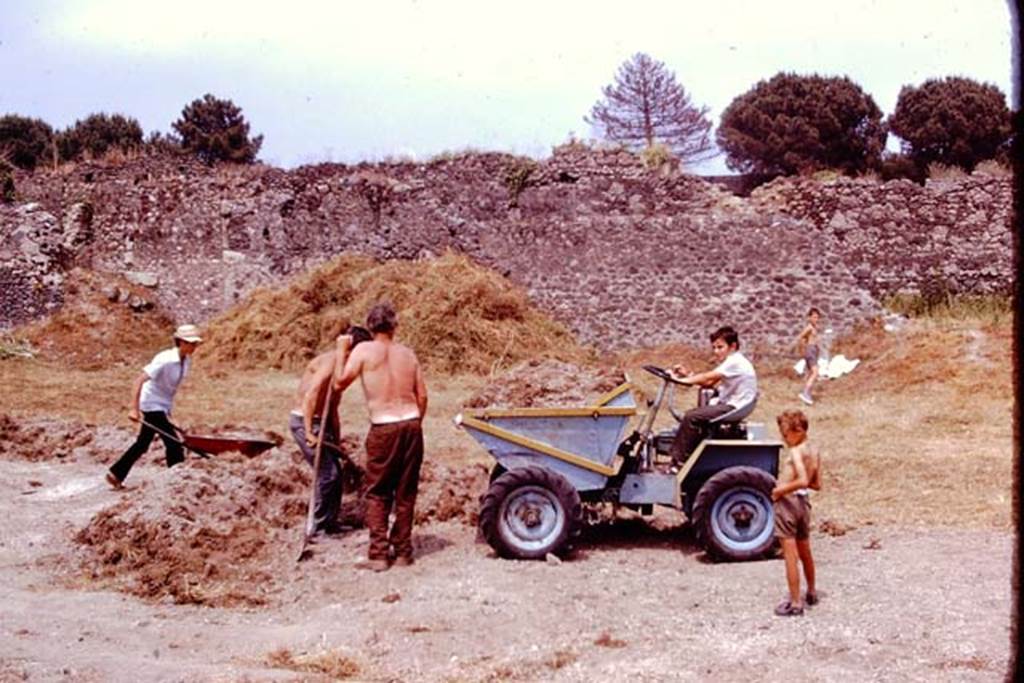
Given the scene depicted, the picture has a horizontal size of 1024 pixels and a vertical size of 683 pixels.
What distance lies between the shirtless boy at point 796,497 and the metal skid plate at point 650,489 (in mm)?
1382

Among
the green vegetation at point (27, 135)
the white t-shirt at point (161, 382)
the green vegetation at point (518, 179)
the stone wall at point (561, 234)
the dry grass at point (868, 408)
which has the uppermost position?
the green vegetation at point (27, 135)

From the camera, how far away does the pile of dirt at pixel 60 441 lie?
13.1 m

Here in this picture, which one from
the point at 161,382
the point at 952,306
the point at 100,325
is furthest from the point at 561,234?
the point at 161,382

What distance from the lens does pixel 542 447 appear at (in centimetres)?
864

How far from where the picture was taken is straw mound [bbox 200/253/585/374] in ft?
73.4

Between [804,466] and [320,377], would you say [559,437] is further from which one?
[804,466]

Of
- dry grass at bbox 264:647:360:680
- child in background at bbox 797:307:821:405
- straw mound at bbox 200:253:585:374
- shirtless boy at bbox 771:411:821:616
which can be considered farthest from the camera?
straw mound at bbox 200:253:585:374

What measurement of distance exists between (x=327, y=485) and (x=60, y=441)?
577 centimetres

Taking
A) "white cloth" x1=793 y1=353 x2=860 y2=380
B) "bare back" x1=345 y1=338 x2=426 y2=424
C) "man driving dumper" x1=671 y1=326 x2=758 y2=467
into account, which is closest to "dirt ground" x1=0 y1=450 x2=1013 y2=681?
"man driving dumper" x1=671 y1=326 x2=758 y2=467

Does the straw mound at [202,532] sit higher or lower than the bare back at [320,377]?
lower

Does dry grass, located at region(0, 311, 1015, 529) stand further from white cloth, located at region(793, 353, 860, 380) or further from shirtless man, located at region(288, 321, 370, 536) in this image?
shirtless man, located at region(288, 321, 370, 536)

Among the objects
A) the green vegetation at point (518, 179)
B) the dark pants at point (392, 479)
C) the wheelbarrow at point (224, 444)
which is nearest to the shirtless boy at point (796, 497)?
the dark pants at point (392, 479)

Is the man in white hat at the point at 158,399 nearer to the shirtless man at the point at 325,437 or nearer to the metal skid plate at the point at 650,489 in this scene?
the shirtless man at the point at 325,437

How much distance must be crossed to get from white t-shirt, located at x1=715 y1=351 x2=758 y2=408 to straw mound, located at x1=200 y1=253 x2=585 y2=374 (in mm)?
13234
